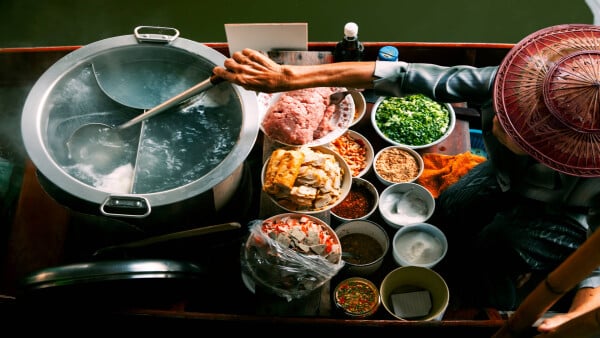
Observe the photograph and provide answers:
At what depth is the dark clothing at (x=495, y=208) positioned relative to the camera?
2115mm

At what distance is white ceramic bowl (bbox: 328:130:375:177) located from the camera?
2863 millimetres

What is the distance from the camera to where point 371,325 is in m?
→ 2.28

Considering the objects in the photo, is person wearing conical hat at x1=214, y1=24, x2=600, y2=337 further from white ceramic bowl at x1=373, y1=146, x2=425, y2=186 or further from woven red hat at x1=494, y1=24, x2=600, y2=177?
white ceramic bowl at x1=373, y1=146, x2=425, y2=186

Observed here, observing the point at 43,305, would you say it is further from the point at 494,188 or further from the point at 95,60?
the point at 494,188

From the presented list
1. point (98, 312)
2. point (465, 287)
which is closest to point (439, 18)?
point (465, 287)

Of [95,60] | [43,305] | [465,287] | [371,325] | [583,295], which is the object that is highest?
[95,60]

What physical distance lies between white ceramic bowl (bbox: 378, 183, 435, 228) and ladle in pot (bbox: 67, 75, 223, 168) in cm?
129

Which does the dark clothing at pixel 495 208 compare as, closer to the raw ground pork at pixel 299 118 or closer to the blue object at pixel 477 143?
the raw ground pork at pixel 299 118

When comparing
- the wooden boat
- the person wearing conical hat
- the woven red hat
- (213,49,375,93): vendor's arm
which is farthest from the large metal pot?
the woven red hat

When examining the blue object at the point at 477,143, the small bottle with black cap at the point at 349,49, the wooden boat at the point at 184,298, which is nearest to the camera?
the wooden boat at the point at 184,298

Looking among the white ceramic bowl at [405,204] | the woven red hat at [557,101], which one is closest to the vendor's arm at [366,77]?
the woven red hat at [557,101]

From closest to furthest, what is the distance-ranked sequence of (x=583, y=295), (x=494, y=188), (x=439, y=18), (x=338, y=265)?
(x=583, y=295)
(x=338, y=265)
(x=494, y=188)
(x=439, y=18)

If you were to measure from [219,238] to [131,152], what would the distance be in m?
0.66

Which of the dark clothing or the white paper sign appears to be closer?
the dark clothing
